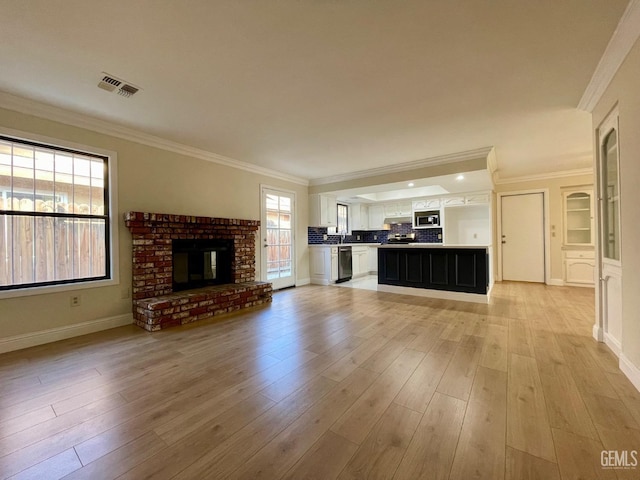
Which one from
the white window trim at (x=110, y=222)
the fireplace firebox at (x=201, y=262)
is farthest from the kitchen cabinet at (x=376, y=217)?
the white window trim at (x=110, y=222)

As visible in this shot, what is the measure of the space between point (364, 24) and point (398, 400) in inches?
97.8

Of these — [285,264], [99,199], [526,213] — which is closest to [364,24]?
[99,199]

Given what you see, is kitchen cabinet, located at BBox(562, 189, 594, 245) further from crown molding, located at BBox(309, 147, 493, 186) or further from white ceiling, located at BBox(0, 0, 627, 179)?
crown molding, located at BBox(309, 147, 493, 186)

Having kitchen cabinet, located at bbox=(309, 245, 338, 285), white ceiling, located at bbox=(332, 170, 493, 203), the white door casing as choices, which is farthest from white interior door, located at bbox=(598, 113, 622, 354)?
kitchen cabinet, located at bbox=(309, 245, 338, 285)

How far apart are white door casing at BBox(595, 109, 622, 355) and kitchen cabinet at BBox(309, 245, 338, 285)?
4.37 m

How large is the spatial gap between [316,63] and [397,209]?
20.5 ft

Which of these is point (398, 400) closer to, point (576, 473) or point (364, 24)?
point (576, 473)

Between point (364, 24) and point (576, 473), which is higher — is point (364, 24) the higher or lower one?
the higher one

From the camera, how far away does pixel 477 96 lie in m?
2.67

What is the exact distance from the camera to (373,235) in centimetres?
855

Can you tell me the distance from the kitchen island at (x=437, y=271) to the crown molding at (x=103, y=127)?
339cm

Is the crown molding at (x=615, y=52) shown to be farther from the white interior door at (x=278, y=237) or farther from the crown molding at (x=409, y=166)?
the white interior door at (x=278, y=237)

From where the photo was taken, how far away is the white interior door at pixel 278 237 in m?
Answer: 5.39

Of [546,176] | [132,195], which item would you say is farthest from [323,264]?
[546,176]
